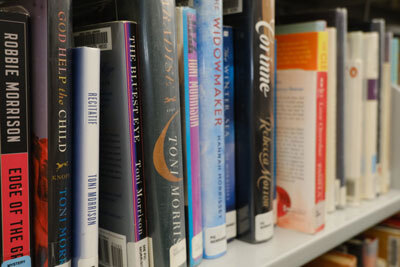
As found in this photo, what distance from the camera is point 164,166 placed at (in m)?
0.43

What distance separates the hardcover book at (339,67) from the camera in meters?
0.65

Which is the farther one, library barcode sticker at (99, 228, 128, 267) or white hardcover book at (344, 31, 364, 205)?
white hardcover book at (344, 31, 364, 205)

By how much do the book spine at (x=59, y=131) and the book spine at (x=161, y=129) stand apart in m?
0.08

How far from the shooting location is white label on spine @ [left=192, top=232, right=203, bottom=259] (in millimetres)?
484

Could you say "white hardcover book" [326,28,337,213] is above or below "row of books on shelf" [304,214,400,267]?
above

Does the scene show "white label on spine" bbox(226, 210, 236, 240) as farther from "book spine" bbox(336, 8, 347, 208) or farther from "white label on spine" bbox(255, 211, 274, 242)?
"book spine" bbox(336, 8, 347, 208)

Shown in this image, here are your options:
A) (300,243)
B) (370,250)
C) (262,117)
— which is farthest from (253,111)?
(370,250)

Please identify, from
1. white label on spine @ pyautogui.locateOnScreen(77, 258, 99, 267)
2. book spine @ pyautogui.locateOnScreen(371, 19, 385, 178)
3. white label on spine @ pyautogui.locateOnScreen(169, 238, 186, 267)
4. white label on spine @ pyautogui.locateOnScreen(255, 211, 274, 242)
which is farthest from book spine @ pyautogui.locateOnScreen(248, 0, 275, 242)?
book spine @ pyautogui.locateOnScreen(371, 19, 385, 178)

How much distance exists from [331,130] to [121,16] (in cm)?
44

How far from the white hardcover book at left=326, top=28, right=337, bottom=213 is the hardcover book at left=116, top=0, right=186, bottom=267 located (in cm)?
34

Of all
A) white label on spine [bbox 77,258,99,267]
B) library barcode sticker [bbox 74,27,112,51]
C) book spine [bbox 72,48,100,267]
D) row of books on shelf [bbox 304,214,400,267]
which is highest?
library barcode sticker [bbox 74,27,112,51]

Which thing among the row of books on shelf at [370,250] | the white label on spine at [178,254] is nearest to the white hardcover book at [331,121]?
the row of books on shelf at [370,250]

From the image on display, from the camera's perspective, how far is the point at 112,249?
0.45m

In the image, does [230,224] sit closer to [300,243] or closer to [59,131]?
[300,243]
